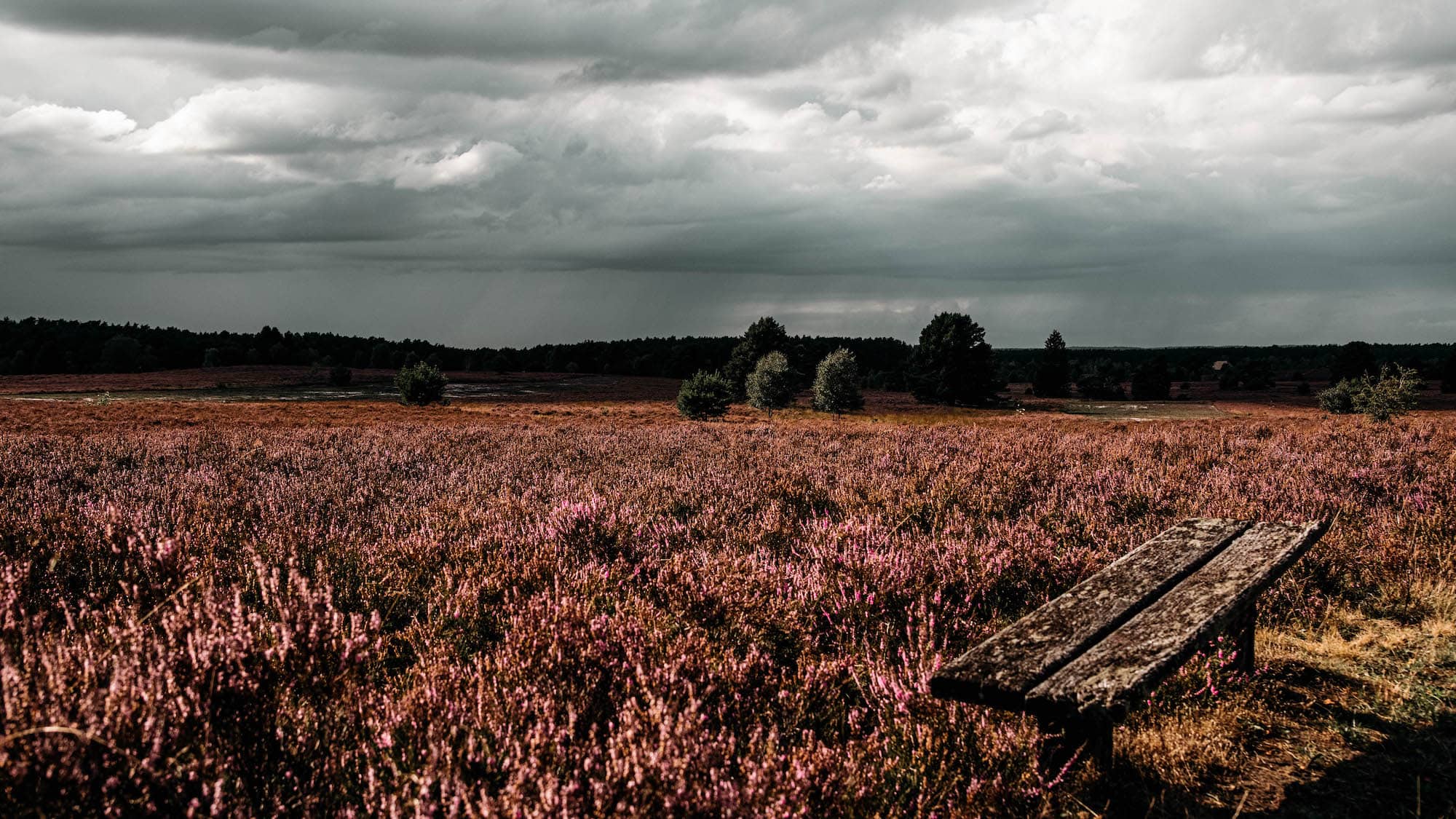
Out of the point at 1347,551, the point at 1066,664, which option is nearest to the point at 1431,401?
the point at 1347,551

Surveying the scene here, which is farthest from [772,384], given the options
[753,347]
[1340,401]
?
[1340,401]

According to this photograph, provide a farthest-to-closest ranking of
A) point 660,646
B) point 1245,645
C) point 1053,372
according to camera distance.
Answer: point 1053,372 < point 1245,645 < point 660,646

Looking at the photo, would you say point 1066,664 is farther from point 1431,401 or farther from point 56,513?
point 1431,401

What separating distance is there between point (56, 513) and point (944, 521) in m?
7.52

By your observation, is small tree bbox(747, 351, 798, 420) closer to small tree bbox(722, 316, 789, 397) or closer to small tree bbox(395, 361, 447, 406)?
small tree bbox(722, 316, 789, 397)

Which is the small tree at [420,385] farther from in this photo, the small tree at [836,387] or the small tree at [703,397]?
the small tree at [836,387]

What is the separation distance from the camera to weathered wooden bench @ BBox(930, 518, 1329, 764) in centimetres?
248

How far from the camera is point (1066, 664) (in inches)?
107

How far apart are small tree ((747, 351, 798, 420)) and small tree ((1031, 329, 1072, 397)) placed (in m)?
43.6

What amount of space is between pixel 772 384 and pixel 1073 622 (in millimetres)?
50724

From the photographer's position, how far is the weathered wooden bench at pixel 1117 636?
248 centimetres

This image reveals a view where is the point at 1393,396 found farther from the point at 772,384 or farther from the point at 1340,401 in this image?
the point at 772,384

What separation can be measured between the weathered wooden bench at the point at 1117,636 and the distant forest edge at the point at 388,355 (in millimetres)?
98412

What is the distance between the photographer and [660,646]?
3.23 meters
